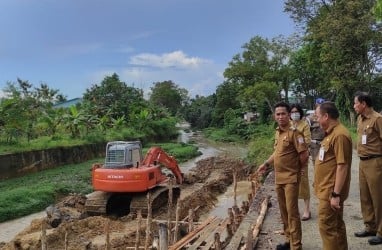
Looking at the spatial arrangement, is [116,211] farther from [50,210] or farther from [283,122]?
[283,122]

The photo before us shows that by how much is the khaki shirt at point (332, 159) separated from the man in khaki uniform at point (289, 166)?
514mm

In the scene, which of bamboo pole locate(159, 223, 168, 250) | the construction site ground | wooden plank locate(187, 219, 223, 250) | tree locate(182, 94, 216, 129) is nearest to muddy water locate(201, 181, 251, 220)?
the construction site ground

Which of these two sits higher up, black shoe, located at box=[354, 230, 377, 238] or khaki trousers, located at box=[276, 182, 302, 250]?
khaki trousers, located at box=[276, 182, 302, 250]

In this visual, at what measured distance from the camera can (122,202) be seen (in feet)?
45.8

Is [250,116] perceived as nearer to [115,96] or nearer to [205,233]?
[115,96]

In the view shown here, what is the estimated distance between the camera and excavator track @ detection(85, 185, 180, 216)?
12242 millimetres

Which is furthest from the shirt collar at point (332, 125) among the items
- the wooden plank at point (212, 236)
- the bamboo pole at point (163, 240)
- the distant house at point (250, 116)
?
the distant house at point (250, 116)

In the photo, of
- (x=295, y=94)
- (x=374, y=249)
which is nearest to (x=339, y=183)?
(x=374, y=249)

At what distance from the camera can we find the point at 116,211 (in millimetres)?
13461

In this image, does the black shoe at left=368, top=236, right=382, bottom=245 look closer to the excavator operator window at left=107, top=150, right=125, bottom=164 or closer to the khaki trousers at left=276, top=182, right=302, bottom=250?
the khaki trousers at left=276, top=182, right=302, bottom=250

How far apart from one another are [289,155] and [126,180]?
7.39 m

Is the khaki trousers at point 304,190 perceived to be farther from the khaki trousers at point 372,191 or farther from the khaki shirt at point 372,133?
the khaki shirt at point 372,133

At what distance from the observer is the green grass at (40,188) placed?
13.5 m

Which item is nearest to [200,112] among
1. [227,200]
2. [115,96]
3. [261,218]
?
[115,96]
